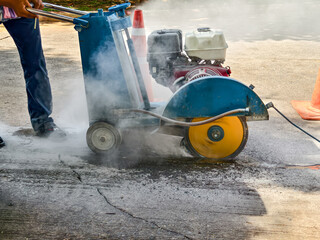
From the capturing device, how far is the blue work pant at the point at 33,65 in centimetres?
338

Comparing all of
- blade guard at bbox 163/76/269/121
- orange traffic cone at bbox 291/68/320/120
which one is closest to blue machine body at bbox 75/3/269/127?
blade guard at bbox 163/76/269/121

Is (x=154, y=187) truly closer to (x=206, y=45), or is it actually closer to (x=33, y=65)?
(x=206, y=45)

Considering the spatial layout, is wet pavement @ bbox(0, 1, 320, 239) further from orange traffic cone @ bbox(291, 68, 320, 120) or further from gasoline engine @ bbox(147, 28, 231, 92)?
gasoline engine @ bbox(147, 28, 231, 92)

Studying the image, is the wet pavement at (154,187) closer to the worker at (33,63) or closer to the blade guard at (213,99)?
the worker at (33,63)

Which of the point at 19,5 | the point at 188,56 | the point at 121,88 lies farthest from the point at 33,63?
the point at 188,56

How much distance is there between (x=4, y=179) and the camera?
9.37ft

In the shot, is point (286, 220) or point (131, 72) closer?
point (286, 220)

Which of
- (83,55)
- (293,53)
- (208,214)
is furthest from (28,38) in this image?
(293,53)

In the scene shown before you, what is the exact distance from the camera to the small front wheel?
3.10 meters

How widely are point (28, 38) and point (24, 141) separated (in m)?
0.87

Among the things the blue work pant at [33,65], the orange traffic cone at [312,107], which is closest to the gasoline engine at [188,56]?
the blue work pant at [33,65]

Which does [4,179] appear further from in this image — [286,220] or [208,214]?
[286,220]

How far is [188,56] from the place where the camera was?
11.4 feet

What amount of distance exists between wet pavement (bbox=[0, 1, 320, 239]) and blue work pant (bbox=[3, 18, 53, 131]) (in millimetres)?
229
